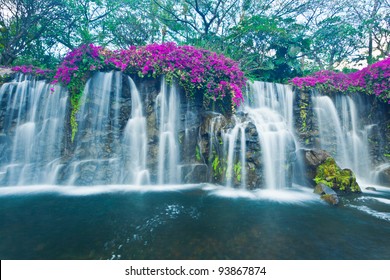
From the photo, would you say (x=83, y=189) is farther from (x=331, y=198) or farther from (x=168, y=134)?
(x=331, y=198)

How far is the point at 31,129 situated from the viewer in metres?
8.20

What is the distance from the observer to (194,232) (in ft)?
12.1

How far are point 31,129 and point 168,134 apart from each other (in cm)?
554

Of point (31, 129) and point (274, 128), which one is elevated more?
point (274, 128)

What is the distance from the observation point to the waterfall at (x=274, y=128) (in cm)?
737

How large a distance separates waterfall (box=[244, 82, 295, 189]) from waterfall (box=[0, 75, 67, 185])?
26.2ft

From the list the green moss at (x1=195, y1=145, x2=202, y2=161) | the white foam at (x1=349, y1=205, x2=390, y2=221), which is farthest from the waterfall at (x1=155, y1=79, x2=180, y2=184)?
the white foam at (x1=349, y1=205, x2=390, y2=221)

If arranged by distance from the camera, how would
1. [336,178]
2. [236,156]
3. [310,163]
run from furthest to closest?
[310,163] < [236,156] < [336,178]

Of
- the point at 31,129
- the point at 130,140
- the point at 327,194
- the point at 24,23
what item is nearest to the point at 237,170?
the point at 327,194

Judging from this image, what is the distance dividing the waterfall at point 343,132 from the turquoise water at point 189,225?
422 centimetres

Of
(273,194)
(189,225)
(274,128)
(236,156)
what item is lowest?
(189,225)

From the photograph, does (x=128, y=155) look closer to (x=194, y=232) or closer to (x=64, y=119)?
(x=64, y=119)

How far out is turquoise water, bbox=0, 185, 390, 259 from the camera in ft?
10.2

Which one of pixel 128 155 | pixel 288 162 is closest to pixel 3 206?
pixel 128 155
